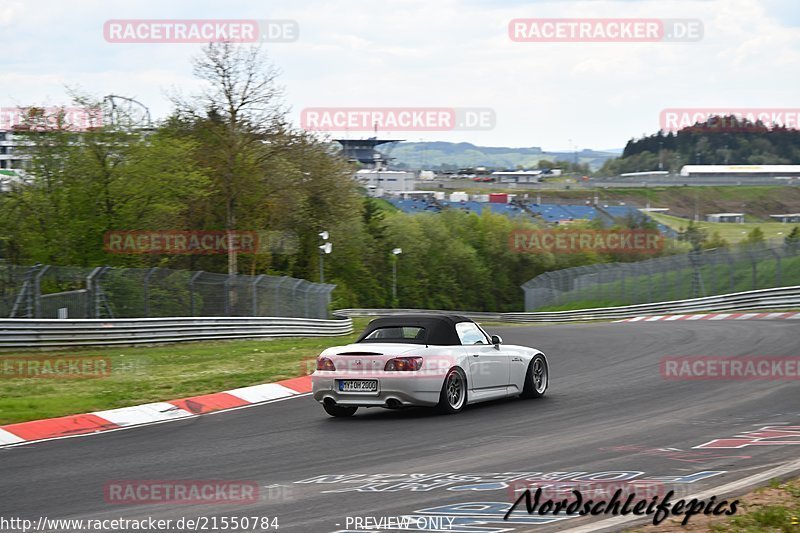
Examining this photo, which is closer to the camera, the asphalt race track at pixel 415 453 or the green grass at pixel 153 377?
the asphalt race track at pixel 415 453

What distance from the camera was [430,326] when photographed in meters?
13.2

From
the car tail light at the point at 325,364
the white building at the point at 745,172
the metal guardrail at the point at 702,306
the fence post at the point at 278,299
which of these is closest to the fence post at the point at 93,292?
the fence post at the point at 278,299

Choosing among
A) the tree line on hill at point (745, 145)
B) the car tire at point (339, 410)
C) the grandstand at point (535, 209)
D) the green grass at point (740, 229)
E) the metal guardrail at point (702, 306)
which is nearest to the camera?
the car tire at point (339, 410)

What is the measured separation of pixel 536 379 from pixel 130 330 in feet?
47.2

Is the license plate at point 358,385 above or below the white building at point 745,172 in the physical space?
below

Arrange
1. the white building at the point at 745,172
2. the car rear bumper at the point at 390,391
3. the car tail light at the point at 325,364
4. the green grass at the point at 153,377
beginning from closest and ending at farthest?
the car rear bumper at the point at 390,391
the car tail light at the point at 325,364
the green grass at the point at 153,377
the white building at the point at 745,172

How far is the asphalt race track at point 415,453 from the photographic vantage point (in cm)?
752

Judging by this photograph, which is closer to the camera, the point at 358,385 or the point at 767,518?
the point at 767,518

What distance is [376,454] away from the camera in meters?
9.91

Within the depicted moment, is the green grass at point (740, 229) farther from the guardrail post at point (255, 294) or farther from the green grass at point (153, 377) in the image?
the green grass at point (153, 377)

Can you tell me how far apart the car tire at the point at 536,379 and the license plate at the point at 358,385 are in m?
2.73

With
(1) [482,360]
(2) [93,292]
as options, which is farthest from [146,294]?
(1) [482,360]

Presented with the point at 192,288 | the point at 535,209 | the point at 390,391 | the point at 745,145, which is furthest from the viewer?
the point at 745,145

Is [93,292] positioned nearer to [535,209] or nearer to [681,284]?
[681,284]
